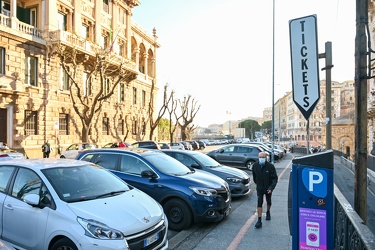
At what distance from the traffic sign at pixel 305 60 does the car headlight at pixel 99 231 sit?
2947 millimetres

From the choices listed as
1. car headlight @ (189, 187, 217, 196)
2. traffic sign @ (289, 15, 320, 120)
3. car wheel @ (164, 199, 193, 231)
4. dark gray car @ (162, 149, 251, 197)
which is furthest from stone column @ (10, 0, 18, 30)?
traffic sign @ (289, 15, 320, 120)

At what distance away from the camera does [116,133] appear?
3672cm

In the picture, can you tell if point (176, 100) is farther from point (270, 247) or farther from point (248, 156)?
point (270, 247)

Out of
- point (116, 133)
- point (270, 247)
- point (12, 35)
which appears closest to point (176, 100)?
point (116, 133)

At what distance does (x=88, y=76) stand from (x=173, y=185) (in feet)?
83.0

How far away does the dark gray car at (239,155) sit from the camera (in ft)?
59.7

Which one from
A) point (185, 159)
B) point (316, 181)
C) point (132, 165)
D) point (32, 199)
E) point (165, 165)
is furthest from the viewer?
point (185, 159)

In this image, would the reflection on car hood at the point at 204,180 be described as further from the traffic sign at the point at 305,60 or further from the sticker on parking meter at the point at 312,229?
the sticker on parking meter at the point at 312,229

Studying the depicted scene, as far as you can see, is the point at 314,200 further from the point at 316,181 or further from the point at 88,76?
the point at 88,76

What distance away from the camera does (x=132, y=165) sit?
7.32 metres

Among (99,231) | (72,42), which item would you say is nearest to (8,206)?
(99,231)

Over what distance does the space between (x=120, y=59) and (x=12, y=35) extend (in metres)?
12.5

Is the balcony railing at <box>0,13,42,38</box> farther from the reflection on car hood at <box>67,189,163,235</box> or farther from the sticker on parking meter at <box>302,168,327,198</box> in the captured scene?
the sticker on parking meter at <box>302,168,327,198</box>

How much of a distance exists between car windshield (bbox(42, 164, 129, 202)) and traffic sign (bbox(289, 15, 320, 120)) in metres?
3.25
